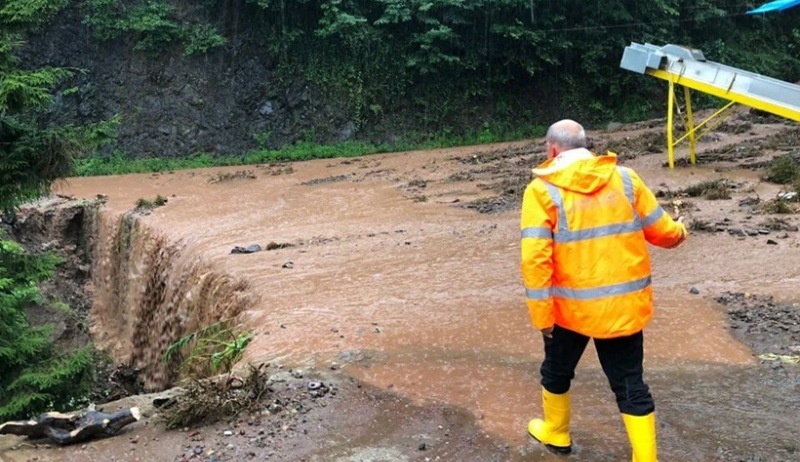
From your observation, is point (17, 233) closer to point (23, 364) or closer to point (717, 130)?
point (23, 364)

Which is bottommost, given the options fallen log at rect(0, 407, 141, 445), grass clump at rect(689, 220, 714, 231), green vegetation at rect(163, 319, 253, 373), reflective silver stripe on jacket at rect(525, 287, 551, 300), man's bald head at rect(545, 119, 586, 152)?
green vegetation at rect(163, 319, 253, 373)

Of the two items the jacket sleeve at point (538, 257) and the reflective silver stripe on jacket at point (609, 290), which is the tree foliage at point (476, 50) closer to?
the jacket sleeve at point (538, 257)

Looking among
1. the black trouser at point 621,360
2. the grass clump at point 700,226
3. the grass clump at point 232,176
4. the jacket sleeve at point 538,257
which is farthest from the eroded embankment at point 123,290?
the grass clump at point 700,226

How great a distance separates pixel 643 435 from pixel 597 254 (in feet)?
3.08

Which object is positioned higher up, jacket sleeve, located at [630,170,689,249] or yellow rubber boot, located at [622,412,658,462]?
jacket sleeve, located at [630,170,689,249]

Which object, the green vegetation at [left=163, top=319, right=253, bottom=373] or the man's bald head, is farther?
the green vegetation at [left=163, top=319, right=253, bottom=373]

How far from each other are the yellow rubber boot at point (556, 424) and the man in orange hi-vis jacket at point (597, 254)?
357mm

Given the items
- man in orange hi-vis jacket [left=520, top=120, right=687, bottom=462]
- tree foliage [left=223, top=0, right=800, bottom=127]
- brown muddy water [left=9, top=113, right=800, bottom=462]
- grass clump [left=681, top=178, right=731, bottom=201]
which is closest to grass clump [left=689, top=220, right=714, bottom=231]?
brown muddy water [left=9, top=113, right=800, bottom=462]

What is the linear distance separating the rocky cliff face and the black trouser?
19.8m

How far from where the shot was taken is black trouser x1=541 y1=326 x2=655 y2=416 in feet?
11.3

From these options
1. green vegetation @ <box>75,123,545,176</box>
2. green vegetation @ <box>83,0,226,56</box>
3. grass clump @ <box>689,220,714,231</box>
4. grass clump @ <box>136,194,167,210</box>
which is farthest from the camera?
green vegetation @ <box>83,0,226,56</box>

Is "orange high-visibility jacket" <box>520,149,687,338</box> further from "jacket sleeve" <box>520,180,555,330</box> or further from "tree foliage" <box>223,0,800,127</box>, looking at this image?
"tree foliage" <box>223,0,800,127</box>

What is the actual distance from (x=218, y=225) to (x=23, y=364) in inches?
175

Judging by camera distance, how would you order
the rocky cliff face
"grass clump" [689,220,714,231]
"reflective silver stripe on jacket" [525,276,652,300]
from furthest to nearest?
1. the rocky cliff face
2. "grass clump" [689,220,714,231]
3. "reflective silver stripe on jacket" [525,276,652,300]
